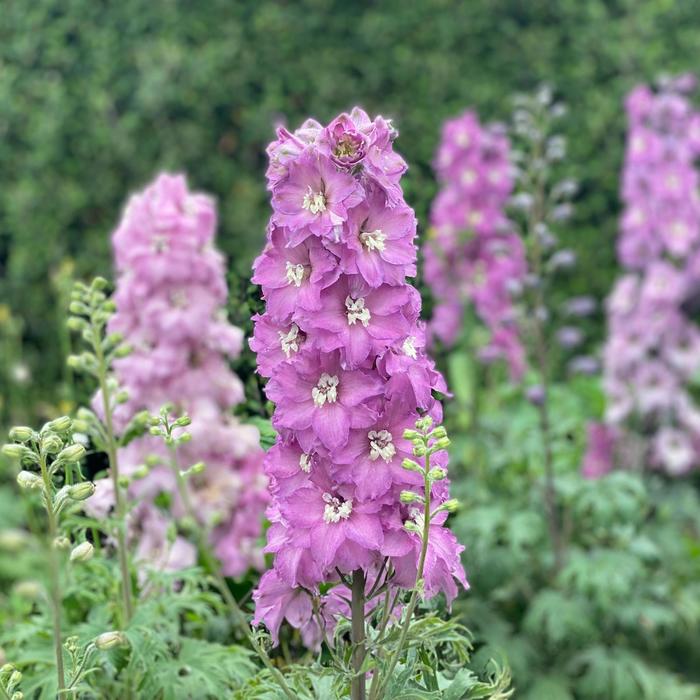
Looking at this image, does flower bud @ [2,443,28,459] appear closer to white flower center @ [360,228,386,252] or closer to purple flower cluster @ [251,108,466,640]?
purple flower cluster @ [251,108,466,640]

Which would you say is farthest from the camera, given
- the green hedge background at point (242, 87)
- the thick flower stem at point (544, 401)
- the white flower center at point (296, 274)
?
the green hedge background at point (242, 87)

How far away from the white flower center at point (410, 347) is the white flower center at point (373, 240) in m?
0.15

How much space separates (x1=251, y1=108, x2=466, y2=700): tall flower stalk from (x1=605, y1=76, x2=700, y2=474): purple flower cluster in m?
3.50

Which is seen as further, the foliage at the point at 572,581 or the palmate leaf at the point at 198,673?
the foliage at the point at 572,581

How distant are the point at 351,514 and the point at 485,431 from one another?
3017 millimetres

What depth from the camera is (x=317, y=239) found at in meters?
1.66

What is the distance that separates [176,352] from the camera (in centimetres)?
303

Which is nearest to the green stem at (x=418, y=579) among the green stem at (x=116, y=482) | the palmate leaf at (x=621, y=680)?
the green stem at (x=116, y=482)

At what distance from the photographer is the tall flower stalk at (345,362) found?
1.64 meters

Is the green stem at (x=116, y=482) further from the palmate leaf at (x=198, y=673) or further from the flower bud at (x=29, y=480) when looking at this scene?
the flower bud at (x=29, y=480)

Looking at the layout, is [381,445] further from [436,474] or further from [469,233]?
[469,233]

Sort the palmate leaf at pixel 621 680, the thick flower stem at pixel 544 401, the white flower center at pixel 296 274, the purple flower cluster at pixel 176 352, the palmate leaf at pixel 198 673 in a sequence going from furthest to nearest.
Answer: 1. the thick flower stem at pixel 544 401
2. the palmate leaf at pixel 621 680
3. the purple flower cluster at pixel 176 352
4. the palmate leaf at pixel 198 673
5. the white flower center at pixel 296 274

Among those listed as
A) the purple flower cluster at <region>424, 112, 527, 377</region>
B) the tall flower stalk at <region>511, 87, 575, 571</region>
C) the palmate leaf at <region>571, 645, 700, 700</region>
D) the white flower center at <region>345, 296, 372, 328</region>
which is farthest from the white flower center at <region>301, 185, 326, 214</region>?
the purple flower cluster at <region>424, 112, 527, 377</region>

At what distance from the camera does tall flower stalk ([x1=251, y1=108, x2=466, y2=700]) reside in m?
1.64
